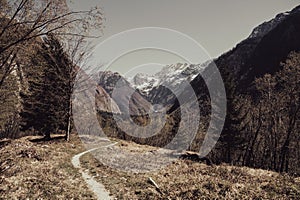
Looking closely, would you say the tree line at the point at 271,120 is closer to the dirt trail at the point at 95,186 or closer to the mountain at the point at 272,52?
the dirt trail at the point at 95,186

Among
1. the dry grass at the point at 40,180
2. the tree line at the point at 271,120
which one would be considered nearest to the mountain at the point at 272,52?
the tree line at the point at 271,120

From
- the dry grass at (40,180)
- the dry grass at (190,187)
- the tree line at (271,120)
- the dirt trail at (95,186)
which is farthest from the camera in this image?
the tree line at (271,120)

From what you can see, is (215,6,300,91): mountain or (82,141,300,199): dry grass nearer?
(82,141,300,199): dry grass

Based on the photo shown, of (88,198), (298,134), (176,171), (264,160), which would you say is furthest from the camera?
(264,160)

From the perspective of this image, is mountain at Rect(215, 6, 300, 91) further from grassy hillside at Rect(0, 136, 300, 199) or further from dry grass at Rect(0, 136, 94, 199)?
dry grass at Rect(0, 136, 94, 199)

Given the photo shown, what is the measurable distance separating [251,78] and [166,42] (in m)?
143

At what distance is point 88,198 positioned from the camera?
43.2 feet

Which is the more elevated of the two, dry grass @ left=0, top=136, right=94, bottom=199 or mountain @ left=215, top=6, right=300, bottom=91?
mountain @ left=215, top=6, right=300, bottom=91

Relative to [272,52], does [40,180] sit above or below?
below

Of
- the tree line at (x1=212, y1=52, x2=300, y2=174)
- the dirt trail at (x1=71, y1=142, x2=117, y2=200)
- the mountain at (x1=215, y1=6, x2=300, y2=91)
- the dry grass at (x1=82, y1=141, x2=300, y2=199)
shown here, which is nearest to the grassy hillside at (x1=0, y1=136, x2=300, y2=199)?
the dry grass at (x1=82, y1=141, x2=300, y2=199)

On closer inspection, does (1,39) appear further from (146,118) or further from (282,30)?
(282,30)

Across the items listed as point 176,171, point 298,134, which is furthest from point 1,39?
point 298,134

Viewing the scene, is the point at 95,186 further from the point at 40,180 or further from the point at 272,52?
the point at 272,52

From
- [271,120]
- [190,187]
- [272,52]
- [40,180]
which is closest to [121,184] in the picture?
[190,187]
